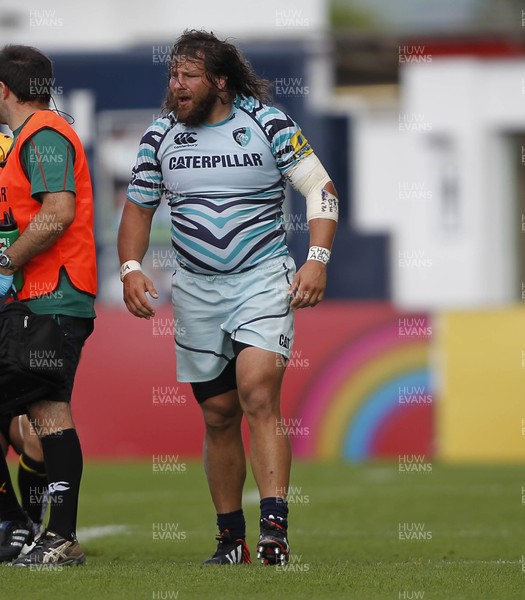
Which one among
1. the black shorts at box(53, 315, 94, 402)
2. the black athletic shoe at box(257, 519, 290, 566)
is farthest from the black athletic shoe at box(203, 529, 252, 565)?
the black shorts at box(53, 315, 94, 402)

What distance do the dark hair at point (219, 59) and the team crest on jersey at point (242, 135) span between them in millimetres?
186

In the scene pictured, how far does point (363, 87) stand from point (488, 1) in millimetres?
22973

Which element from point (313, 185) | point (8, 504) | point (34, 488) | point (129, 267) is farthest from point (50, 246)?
point (34, 488)

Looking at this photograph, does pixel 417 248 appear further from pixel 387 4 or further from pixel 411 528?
pixel 387 4

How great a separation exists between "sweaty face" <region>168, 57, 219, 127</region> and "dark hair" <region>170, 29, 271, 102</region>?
0.10 ft

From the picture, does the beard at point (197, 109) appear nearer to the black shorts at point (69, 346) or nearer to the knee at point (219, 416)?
the black shorts at point (69, 346)

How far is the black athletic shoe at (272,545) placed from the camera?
22.5ft

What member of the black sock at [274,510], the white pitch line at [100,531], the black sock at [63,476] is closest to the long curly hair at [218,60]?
the black sock at [63,476]

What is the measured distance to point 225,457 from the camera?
7383 mm

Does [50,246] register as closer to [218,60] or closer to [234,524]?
[218,60]

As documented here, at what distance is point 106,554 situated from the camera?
796cm

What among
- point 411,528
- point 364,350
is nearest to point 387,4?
point 364,350

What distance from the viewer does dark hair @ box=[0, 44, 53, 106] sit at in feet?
23.0

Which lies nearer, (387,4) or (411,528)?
(411,528)
